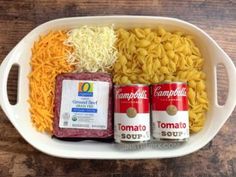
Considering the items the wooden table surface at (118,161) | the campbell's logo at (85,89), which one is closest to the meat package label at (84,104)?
the campbell's logo at (85,89)

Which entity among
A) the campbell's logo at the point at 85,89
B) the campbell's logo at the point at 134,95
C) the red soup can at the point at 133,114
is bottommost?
the red soup can at the point at 133,114

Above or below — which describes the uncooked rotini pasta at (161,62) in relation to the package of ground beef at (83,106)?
above

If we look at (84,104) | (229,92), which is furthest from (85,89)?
(229,92)

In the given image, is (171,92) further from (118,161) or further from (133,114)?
(118,161)

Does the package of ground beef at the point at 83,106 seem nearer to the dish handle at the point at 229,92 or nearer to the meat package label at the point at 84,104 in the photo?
the meat package label at the point at 84,104

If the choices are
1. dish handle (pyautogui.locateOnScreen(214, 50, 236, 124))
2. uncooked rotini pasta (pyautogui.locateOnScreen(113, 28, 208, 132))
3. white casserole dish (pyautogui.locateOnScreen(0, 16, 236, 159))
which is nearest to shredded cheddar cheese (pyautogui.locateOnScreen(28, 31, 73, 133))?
white casserole dish (pyautogui.locateOnScreen(0, 16, 236, 159))
